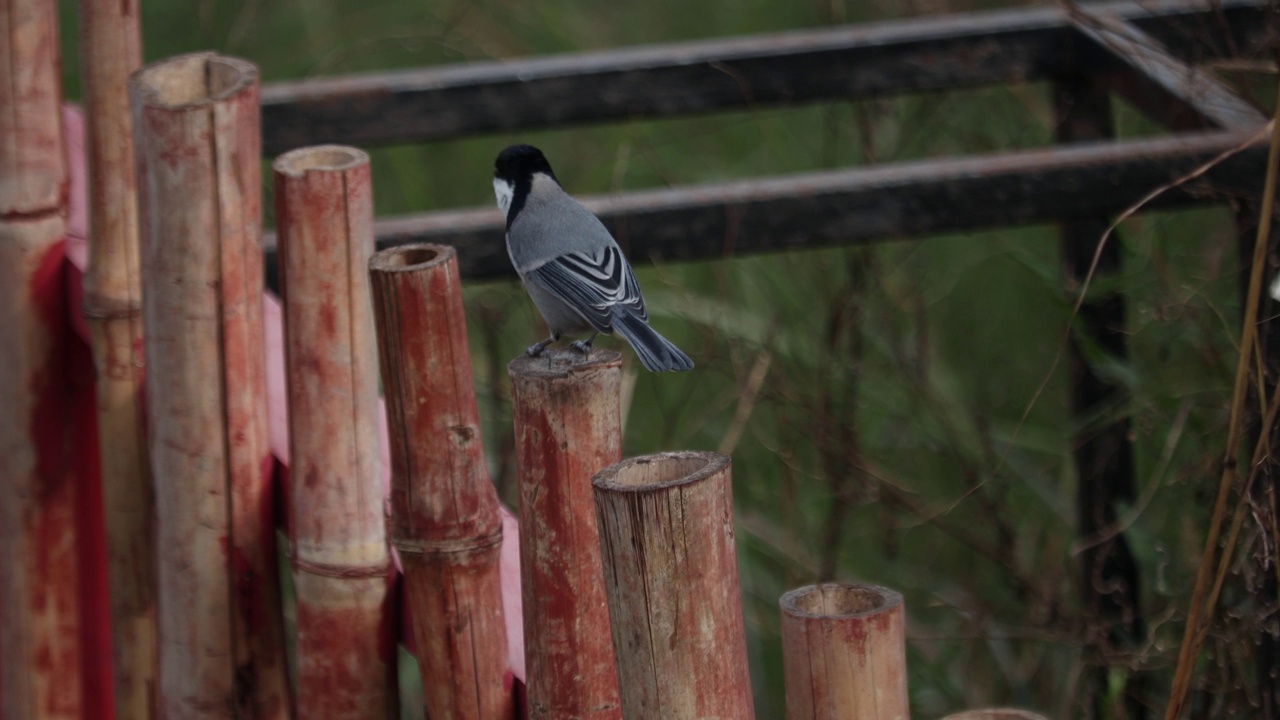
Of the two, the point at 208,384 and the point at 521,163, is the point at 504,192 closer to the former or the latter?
the point at 521,163

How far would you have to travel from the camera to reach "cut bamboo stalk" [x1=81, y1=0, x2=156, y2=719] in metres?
1.92

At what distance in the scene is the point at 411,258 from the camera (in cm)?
152

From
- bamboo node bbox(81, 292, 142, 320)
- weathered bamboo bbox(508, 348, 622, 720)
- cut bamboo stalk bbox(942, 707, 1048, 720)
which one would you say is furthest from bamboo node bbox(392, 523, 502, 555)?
bamboo node bbox(81, 292, 142, 320)

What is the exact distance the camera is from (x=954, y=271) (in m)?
4.50

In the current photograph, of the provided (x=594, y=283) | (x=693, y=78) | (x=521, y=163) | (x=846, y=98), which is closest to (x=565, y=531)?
(x=594, y=283)

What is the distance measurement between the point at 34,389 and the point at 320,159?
0.75 metres

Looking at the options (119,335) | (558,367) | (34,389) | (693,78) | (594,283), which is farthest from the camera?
(693,78)

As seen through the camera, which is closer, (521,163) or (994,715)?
(994,715)

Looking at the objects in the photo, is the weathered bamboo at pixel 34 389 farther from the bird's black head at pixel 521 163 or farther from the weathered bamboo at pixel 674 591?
the weathered bamboo at pixel 674 591

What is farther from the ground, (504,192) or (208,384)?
(504,192)

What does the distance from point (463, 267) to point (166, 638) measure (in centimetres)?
104

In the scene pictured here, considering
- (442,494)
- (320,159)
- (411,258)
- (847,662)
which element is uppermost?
(320,159)

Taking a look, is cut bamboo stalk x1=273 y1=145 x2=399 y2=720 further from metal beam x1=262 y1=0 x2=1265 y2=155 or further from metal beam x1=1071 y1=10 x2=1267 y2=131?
metal beam x1=262 y1=0 x2=1265 y2=155

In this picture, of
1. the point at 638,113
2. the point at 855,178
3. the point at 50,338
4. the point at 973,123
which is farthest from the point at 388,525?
the point at 973,123
